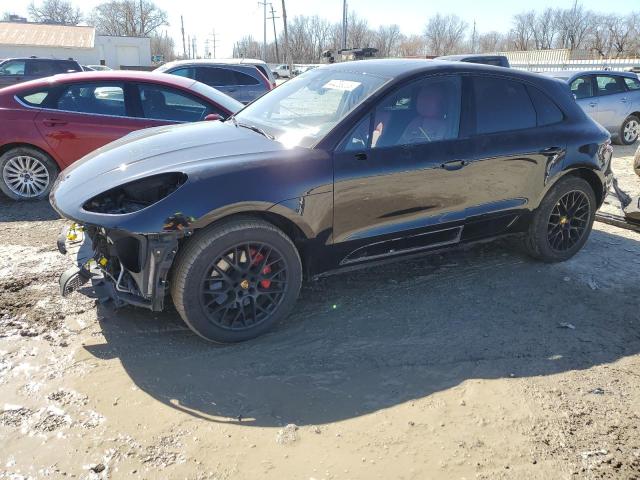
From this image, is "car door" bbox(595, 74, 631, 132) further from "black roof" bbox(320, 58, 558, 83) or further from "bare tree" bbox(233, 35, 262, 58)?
"bare tree" bbox(233, 35, 262, 58)

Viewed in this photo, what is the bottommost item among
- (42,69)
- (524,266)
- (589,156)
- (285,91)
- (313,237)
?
(524,266)

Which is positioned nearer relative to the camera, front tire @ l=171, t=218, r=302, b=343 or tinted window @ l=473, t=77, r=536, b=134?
front tire @ l=171, t=218, r=302, b=343

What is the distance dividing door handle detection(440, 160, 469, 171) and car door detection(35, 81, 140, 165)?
3.92 metres

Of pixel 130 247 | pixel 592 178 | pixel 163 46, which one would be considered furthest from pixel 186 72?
pixel 163 46

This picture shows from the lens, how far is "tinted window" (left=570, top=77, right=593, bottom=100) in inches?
439

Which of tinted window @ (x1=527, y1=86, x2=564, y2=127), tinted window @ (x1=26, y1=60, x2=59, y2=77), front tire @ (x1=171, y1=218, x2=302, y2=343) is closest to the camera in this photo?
front tire @ (x1=171, y1=218, x2=302, y2=343)

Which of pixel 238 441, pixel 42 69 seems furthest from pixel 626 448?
pixel 42 69

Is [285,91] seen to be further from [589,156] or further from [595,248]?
[595,248]

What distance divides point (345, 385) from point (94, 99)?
4975 mm

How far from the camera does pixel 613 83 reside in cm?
1134

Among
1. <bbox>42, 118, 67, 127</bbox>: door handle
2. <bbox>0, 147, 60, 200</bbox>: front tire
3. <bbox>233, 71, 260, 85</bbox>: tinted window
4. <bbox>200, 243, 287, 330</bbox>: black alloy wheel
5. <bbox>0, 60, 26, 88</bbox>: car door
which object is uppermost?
<bbox>0, 60, 26, 88</bbox>: car door

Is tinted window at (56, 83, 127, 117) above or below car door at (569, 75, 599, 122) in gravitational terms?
below

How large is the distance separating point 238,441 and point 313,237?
139cm

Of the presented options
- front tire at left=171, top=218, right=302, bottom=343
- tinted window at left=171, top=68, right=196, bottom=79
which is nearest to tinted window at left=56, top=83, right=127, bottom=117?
front tire at left=171, top=218, right=302, bottom=343
